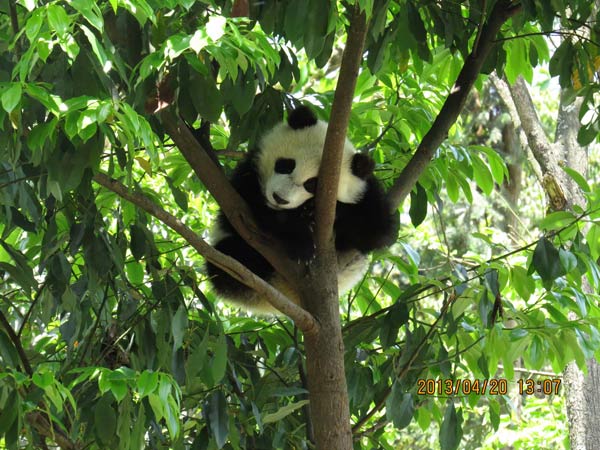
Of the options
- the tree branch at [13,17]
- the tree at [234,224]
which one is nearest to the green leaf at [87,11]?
the tree at [234,224]

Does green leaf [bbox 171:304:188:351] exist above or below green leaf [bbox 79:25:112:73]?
below

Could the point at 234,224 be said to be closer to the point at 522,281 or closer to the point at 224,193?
the point at 224,193

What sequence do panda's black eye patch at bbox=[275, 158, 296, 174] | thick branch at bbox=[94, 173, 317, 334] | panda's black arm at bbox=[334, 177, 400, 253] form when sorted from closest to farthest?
1. thick branch at bbox=[94, 173, 317, 334]
2. panda's black arm at bbox=[334, 177, 400, 253]
3. panda's black eye patch at bbox=[275, 158, 296, 174]

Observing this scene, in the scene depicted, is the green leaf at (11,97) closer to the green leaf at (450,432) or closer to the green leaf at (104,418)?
the green leaf at (104,418)

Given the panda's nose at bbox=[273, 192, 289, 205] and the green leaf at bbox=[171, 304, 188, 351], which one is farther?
the panda's nose at bbox=[273, 192, 289, 205]

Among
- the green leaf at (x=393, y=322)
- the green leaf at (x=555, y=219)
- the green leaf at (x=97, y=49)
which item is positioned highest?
the green leaf at (x=555, y=219)

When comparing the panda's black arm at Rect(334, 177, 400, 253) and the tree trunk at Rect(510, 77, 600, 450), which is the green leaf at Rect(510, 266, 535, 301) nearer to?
the panda's black arm at Rect(334, 177, 400, 253)

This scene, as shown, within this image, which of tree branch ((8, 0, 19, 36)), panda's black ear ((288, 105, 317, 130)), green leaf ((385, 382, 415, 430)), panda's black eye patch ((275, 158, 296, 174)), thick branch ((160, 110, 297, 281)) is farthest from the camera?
panda's black eye patch ((275, 158, 296, 174))

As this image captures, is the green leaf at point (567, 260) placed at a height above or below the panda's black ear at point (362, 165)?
below

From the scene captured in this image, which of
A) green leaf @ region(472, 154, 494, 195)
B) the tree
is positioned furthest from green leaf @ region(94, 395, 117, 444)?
green leaf @ region(472, 154, 494, 195)

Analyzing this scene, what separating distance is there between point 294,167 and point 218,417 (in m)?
1.43

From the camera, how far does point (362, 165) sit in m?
3.61

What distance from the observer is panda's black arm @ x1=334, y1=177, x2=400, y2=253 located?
11.3ft

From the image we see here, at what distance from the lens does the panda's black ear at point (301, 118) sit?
3572 mm
